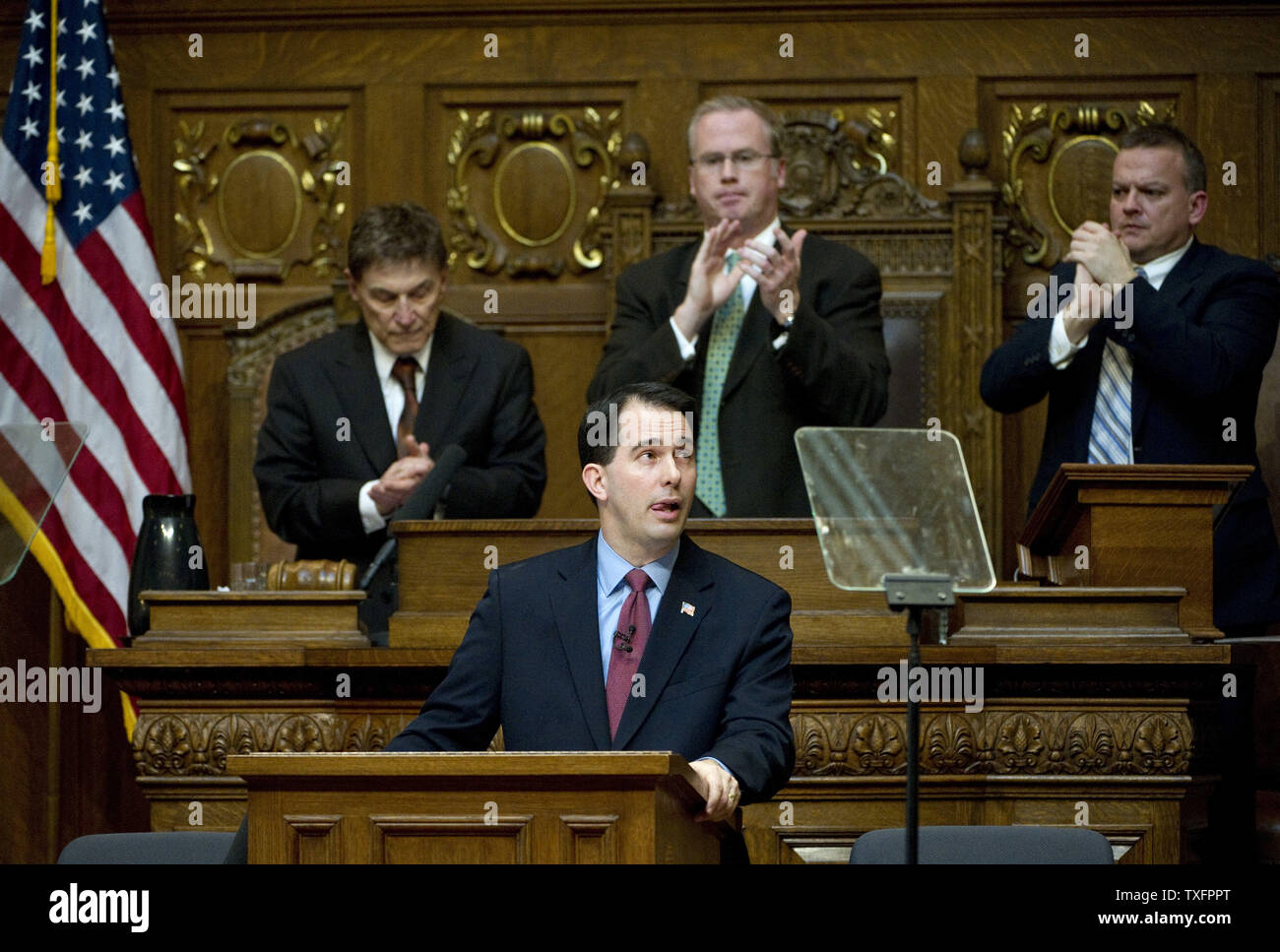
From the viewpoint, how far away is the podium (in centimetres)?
264

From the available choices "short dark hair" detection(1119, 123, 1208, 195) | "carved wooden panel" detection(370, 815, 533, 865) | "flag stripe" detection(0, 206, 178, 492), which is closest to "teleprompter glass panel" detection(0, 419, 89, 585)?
"carved wooden panel" detection(370, 815, 533, 865)

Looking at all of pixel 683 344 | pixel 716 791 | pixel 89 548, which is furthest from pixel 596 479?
pixel 89 548

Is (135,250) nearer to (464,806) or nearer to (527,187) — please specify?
(527,187)

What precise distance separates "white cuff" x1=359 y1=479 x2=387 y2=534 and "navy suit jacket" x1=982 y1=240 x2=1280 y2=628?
1642 millimetres

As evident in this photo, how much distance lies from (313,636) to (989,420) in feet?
9.34

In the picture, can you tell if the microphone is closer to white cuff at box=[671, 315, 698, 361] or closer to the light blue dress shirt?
white cuff at box=[671, 315, 698, 361]

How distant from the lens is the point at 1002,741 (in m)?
4.10

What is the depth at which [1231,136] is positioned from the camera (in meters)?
6.48

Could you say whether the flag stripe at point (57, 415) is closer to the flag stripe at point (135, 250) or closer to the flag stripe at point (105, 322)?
the flag stripe at point (105, 322)

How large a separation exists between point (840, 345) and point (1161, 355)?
81 cm

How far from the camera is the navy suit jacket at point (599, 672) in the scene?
3320 millimetres

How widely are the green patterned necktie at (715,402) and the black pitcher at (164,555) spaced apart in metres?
1.32
